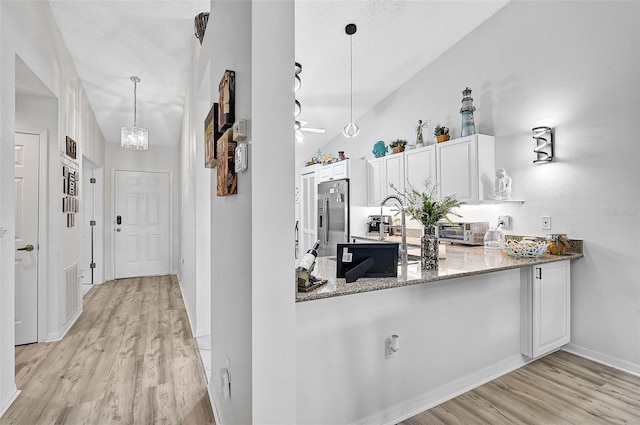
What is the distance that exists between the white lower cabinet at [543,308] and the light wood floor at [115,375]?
223 centimetres

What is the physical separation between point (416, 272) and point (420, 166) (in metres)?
2.30

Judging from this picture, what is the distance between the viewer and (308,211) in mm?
→ 5695

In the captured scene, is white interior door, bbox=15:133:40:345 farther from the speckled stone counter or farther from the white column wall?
the white column wall

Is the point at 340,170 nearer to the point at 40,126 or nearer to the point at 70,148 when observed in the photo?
the point at 70,148

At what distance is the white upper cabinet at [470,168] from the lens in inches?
131

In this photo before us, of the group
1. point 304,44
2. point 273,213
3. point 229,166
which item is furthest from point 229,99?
point 304,44

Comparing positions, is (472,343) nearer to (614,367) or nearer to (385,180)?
(614,367)

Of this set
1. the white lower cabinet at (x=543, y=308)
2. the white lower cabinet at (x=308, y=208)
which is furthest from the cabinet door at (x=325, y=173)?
the white lower cabinet at (x=543, y=308)

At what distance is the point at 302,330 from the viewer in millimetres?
1571

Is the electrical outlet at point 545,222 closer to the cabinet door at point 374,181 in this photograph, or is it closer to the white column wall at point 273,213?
the cabinet door at point 374,181

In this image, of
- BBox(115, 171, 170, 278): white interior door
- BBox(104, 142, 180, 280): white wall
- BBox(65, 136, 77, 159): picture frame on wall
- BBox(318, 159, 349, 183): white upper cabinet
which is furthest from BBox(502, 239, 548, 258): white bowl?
BBox(115, 171, 170, 278): white interior door

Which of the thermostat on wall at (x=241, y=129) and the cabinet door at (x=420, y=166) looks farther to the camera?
the cabinet door at (x=420, y=166)

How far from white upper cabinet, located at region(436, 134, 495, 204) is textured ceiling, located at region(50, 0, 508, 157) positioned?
125cm

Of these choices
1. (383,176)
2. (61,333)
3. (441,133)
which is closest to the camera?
(61,333)
